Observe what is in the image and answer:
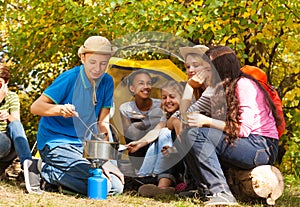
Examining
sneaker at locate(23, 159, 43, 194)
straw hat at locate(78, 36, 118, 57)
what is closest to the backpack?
straw hat at locate(78, 36, 118, 57)

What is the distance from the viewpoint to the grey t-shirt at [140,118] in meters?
4.46

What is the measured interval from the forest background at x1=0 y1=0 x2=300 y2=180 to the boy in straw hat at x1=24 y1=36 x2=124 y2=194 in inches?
42.2

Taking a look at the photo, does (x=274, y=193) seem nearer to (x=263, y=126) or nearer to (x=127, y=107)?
(x=263, y=126)

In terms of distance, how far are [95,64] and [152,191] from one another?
0.94 metres

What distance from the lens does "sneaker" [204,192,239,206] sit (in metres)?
3.28

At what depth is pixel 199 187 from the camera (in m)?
3.50

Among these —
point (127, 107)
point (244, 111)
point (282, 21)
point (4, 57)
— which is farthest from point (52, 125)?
point (4, 57)

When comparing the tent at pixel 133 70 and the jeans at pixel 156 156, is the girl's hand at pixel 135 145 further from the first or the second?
the tent at pixel 133 70

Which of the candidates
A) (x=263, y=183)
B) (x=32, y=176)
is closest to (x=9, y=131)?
(x=32, y=176)

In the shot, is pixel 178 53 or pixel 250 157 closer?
pixel 250 157

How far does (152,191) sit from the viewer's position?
3.81 meters

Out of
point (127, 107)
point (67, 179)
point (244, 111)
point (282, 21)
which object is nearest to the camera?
point (244, 111)

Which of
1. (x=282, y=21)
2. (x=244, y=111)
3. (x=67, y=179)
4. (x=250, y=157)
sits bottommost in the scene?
(x=67, y=179)

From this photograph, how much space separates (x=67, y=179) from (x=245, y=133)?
4.02ft
